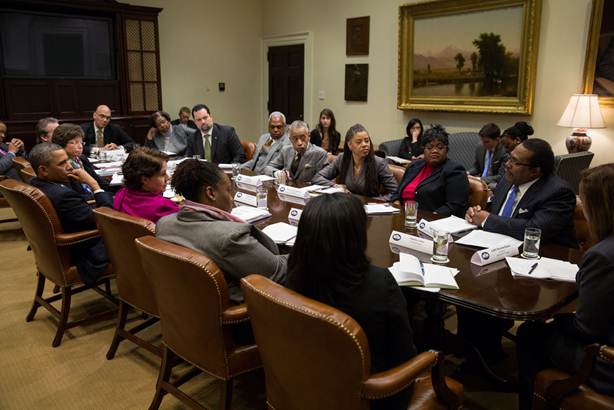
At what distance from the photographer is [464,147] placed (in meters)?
5.88

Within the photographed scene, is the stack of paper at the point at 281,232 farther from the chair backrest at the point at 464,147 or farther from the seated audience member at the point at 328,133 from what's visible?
the seated audience member at the point at 328,133

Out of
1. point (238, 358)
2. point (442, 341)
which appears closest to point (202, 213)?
point (238, 358)

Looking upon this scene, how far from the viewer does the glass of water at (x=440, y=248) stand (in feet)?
6.43

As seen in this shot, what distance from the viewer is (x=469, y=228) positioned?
2.43m

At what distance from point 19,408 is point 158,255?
3.99 ft

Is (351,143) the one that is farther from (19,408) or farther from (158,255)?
(19,408)

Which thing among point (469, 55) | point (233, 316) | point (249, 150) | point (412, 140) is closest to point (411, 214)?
point (233, 316)

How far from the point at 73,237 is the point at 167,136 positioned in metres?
2.85

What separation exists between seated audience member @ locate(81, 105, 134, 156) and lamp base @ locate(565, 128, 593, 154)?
15.2 ft

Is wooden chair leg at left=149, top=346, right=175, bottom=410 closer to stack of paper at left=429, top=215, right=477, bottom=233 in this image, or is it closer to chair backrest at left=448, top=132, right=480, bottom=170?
stack of paper at left=429, top=215, right=477, bottom=233

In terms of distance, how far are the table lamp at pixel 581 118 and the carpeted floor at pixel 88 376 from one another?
2.96 metres

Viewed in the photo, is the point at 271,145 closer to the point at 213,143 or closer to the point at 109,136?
the point at 213,143

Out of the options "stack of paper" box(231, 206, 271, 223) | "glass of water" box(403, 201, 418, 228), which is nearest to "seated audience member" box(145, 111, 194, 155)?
"stack of paper" box(231, 206, 271, 223)

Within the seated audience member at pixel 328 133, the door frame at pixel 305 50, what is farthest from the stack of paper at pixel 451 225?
the door frame at pixel 305 50
